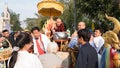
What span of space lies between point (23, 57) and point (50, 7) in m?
7.55

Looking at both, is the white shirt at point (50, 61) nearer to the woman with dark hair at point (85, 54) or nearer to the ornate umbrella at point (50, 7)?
the woman with dark hair at point (85, 54)

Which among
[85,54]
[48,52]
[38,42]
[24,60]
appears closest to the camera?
Result: [24,60]

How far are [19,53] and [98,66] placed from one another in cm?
219

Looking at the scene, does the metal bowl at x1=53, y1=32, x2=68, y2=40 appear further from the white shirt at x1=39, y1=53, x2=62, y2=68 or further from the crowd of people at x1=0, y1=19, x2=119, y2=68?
the white shirt at x1=39, y1=53, x2=62, y2=68

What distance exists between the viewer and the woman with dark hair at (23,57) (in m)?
5.63

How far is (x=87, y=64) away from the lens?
7227mm

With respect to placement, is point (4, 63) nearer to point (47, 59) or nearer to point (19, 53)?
point (47, 59)

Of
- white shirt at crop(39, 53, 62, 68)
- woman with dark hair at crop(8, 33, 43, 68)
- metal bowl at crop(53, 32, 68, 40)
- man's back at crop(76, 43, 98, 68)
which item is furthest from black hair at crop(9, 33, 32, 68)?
metal bowl at crop(53, 32, 68, 40)

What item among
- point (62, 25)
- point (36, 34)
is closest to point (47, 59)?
point (36, 34)

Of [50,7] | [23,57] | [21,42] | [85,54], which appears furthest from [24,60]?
[50,7]

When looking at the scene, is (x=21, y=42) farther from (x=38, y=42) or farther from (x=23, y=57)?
(x=38, y=42)

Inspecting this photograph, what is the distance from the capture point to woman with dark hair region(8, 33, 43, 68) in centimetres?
563

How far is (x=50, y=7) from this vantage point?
1310 centimetres

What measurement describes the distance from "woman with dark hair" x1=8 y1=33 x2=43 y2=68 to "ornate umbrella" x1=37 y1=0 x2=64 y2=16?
721 centimetres
